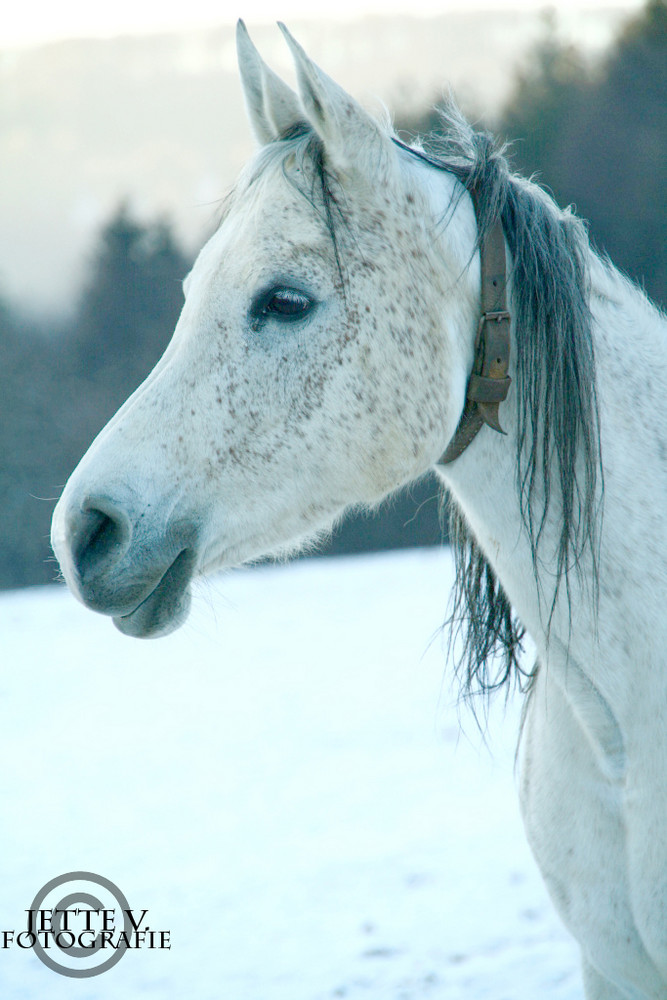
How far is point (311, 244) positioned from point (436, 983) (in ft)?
8.68

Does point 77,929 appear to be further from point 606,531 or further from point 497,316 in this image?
point 497,316

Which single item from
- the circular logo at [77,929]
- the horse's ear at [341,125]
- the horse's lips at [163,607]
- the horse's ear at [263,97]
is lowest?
the circular logo at [77,929]

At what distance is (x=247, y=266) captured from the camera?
141 centimetres

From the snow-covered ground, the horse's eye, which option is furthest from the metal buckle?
the snow-covered ground

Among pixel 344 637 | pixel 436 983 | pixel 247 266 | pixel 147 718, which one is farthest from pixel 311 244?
pixel 344 637

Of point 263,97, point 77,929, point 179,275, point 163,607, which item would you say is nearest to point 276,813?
point 77,929

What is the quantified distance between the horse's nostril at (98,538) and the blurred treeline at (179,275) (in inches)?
274

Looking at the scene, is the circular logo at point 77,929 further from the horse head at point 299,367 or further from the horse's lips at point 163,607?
the horse head at point 299,367

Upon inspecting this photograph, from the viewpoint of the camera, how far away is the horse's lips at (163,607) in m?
1.45

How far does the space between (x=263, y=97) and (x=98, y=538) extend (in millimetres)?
883

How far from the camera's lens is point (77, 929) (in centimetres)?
327

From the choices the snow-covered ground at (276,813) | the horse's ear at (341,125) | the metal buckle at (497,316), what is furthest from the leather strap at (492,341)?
the snow-covered ground at (276,813)

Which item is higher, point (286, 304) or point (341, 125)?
point (341, 125)

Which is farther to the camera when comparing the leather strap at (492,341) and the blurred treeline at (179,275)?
the blurred treeline at (179,275)
